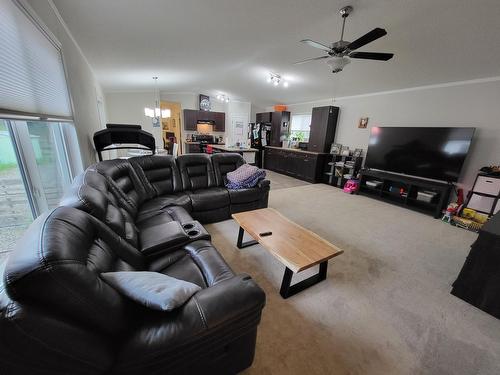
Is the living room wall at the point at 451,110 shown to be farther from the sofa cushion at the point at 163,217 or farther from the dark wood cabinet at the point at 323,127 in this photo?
the sofa cushion at the point at 163,217

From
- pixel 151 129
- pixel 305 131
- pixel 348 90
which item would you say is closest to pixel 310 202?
pixel 348 90

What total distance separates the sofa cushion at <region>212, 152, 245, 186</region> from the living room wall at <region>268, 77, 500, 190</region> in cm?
359

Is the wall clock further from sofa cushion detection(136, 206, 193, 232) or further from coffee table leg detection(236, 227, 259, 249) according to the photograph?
coffee table leg detection(236, 227, 259, 249)

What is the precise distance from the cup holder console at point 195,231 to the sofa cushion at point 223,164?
1.52m

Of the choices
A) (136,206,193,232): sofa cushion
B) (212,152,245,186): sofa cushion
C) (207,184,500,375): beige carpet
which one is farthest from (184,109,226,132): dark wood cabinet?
(136,206,193,232): sofa cushion

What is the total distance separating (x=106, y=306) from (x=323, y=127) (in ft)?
19.7

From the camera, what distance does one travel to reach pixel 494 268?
1620 millimetres

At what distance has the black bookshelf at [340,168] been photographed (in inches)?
200

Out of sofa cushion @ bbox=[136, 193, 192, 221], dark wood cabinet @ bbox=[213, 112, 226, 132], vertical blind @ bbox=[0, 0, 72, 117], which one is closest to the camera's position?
vertical blind @ bbox=[0, 0, 72, 117]

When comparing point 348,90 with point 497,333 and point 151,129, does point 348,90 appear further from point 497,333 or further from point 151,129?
point 151,129

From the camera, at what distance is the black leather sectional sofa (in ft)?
1.81

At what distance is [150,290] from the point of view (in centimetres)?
85

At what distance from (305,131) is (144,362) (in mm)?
7033

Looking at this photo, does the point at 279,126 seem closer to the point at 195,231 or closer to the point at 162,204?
the point at 162,204
